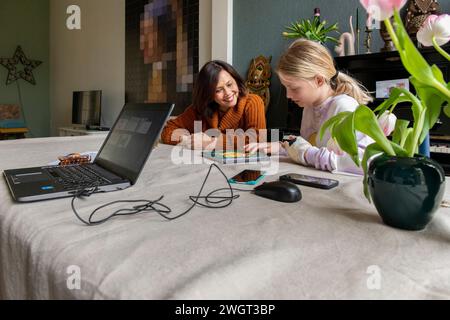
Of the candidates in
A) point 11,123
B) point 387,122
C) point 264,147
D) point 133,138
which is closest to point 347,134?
point 387,122

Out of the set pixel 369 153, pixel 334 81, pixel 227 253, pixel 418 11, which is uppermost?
pixel 418 11

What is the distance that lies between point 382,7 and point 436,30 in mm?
147

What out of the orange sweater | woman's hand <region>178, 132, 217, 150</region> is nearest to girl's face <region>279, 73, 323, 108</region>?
woman's hand <region>178, 132, 217, 150</region>

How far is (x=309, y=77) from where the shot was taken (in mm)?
1389

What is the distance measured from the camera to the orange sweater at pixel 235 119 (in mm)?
2025

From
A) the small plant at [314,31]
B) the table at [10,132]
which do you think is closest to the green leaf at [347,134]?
the small plant at [314,31]

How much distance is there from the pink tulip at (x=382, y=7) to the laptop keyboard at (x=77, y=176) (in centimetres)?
61

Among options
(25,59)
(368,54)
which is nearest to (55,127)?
(25,59)

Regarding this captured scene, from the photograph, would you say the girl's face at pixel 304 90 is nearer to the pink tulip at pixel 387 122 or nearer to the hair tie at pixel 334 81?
the hair tie at pixel 334 81

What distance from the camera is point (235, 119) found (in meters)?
2.05

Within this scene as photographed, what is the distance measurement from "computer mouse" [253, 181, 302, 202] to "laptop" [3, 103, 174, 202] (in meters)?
0.27

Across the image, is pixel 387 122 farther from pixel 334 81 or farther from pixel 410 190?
pixel 334 81

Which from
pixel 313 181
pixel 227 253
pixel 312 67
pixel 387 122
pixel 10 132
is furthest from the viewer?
pixel 10 132

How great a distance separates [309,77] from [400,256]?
1048 mm
